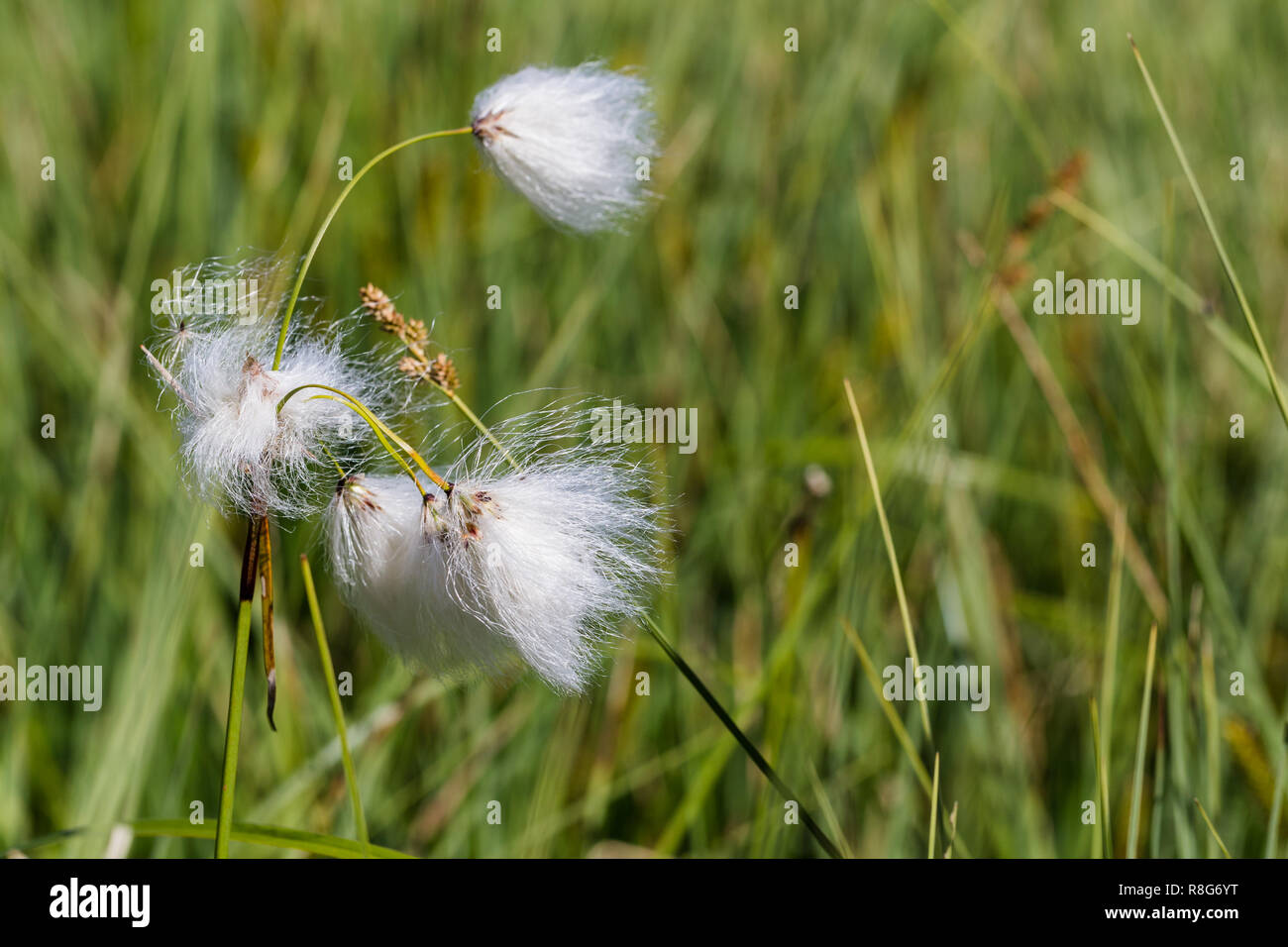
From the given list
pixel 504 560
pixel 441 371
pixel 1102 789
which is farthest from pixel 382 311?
pixel 1102 789

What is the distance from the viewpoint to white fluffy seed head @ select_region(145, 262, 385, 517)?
0.72 m

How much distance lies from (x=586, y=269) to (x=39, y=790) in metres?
1.49

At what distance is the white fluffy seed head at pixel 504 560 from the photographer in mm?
722

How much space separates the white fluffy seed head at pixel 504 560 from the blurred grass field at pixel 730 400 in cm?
33

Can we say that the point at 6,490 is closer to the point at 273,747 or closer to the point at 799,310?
the point at 273,747

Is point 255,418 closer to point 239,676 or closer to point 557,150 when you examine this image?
point 239,676

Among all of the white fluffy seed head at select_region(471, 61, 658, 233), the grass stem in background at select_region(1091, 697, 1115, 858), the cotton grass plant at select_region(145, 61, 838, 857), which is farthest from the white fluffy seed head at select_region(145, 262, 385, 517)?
the grass stem in background at select_region(1091, 697, 1115, 858)

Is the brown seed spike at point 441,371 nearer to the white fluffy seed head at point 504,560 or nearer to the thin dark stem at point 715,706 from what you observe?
the white fluffy seed head at point 504,560

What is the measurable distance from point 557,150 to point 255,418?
0.33 meters

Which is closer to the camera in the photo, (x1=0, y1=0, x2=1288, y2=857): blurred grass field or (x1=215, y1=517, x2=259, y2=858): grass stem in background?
(x1=215, y1=517, x2=259, y2=858): grass stem in background

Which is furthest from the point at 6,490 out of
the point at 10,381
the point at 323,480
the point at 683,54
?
the point at 683,54

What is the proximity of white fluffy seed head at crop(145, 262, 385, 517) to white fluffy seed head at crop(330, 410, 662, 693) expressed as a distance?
4 cm

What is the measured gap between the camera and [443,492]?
747 millimetres

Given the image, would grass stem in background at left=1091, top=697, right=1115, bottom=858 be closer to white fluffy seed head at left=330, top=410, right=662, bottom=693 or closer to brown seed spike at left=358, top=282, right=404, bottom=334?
white fluffy seed head at left=330, top=410, right=662, bottom=693
